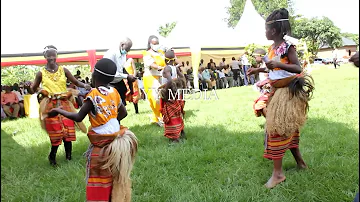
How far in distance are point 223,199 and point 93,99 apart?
5.12 feet

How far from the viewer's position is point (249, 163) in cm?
397

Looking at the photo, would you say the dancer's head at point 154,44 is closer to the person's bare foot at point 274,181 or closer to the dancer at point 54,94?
the dancer at point 54,94

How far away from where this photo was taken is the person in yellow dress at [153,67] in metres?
5.94

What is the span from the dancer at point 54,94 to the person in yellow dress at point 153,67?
189 centimetres

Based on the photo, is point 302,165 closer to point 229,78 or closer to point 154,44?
point 154,44

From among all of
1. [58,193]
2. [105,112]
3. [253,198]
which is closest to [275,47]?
[253,198]

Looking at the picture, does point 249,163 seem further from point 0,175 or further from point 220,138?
point 0,175

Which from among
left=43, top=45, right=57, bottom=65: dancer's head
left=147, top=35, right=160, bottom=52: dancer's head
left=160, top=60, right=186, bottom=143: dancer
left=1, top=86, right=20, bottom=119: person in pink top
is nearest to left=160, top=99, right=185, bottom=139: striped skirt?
left=160, top=60, right=186, bottom=143: dancer

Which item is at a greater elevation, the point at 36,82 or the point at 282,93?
the point at 36,82

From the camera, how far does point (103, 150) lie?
8.50 feet

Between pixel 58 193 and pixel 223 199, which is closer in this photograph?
pixel 223 199

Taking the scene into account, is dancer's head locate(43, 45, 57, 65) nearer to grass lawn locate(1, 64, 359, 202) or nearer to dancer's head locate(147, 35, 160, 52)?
grass lawn locate(1, 64, 359, 202)

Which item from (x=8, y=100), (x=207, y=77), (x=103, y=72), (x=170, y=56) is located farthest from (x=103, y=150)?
(x=207, y=77)

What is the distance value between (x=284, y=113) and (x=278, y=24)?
0.89 meters
